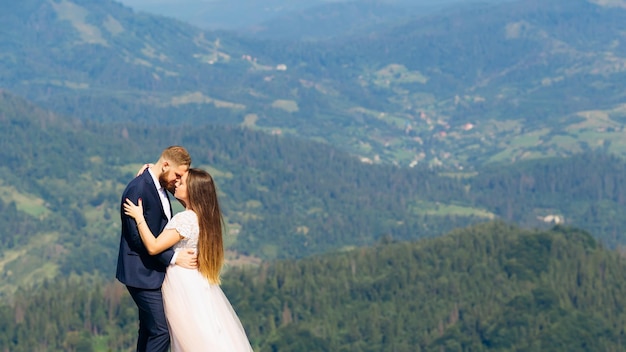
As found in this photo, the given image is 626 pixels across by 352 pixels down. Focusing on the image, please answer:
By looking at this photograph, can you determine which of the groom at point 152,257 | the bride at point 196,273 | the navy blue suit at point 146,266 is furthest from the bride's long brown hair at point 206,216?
the navy blue suit at point 146,266

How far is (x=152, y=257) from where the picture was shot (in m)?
24.2

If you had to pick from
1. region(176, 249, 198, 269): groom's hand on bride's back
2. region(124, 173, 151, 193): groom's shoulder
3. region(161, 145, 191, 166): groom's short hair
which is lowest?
region(176, 249, 198, 269): groom's hand on bride's back

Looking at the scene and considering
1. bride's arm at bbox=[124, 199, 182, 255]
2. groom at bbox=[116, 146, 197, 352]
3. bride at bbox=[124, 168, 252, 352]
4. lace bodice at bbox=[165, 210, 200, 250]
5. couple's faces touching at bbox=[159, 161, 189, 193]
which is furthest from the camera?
bride at bbox=[124, 168, 252, 352]

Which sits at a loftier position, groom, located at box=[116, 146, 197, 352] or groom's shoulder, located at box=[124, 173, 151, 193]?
groom's shoulder, located at box=[124, 173, 151, 193]

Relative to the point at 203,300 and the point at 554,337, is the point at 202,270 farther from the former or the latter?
the point at 554,337

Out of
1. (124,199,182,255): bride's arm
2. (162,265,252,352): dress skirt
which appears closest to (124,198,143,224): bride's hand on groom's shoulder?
(124,199,182,255): bride's arm

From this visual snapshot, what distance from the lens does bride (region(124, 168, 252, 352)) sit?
2431cm

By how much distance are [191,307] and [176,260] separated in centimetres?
90

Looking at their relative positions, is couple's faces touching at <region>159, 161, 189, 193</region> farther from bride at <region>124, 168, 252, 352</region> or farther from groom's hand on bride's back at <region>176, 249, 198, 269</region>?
groom's hand on bride's back at <region>176, 249, 198, 269</region>

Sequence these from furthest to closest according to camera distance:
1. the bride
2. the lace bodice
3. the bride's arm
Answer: the bride → the lace bodice → the bride's arm

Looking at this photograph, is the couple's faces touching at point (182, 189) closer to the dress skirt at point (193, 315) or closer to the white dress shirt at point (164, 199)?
the white dress shirt at point (164, 199)

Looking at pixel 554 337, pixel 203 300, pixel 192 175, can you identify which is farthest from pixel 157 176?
pixel 554 337

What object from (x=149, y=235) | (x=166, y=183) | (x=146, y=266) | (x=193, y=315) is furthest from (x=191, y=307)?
(x=166, y=183)

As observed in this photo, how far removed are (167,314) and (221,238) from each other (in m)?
1.71
